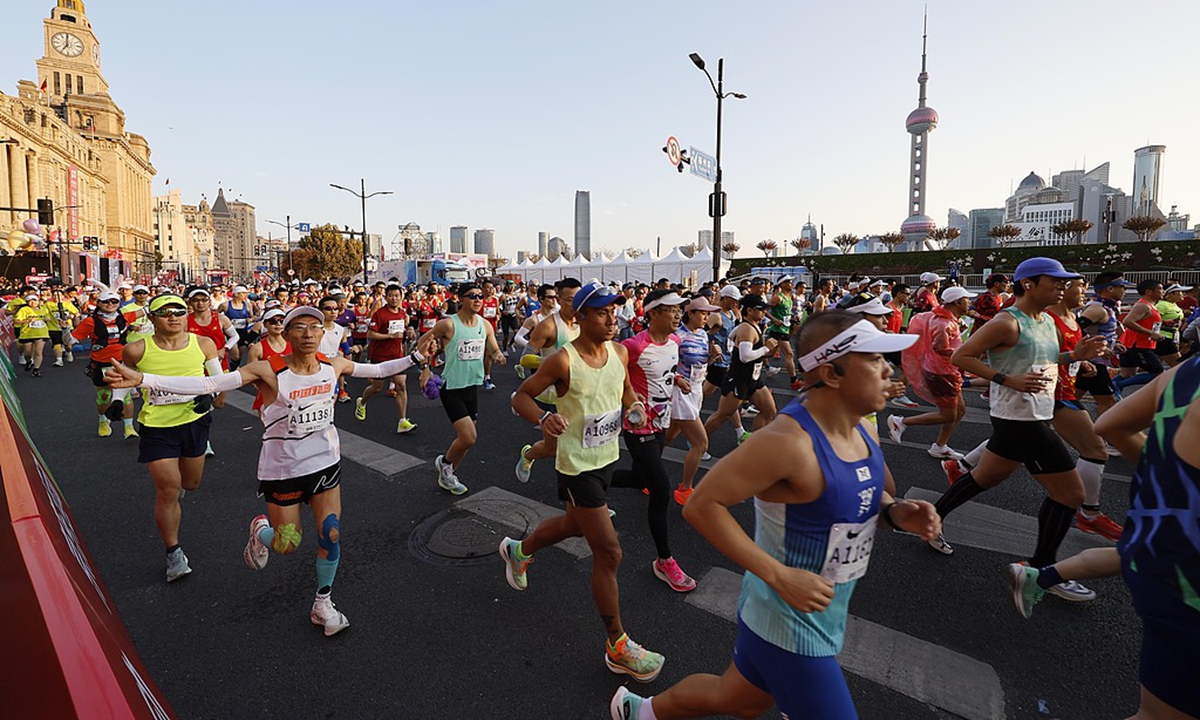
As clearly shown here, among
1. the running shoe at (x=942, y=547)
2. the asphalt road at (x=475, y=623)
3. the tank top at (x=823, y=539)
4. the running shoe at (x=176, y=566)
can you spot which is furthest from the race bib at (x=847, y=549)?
the running shoe at (x=176, y=566)

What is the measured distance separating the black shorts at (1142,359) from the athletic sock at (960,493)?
5.88 metres

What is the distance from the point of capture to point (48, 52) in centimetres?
10150

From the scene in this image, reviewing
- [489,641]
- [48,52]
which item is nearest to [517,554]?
[489,641]

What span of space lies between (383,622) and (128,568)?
2197mm

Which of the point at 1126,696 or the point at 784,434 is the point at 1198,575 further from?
the point at 1126,696

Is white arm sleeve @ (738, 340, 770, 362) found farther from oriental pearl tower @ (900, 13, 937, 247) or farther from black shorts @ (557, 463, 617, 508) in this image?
oriental pearl tower @ (900, 13, 937, 247)

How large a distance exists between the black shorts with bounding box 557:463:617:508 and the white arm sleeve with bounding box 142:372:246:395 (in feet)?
6.53

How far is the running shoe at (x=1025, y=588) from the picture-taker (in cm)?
297

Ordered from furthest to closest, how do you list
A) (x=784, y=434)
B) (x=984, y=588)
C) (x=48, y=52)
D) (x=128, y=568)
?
(x=48, y=52)
(x=128, y=568)
(x=984, y=588)
(x=784, y=434)

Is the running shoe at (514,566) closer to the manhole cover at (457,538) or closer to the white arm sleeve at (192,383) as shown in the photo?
the manhole cover at (457,538)

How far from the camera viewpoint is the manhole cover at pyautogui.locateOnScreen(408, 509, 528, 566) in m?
4.46

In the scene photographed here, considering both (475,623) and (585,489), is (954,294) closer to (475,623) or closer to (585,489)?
(585,489)

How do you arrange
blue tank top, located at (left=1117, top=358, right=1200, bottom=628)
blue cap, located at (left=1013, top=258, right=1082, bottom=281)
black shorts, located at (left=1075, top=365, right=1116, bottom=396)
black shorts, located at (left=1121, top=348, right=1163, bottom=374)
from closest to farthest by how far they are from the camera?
blue tank top, located at (left=1117, top=358, right=1200, bottom=628) < blue cap, located at (left=1013, top=258, right=1082, bottom=281) < black shorts, located at (left=1075, top=365, right=1116, bottom=396) < black shorts, located at (left=1121, top=348, right=1163, bottom=374)

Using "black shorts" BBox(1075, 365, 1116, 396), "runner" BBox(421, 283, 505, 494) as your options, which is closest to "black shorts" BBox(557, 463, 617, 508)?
"runner" BBox(421, 283, 505, 494)
